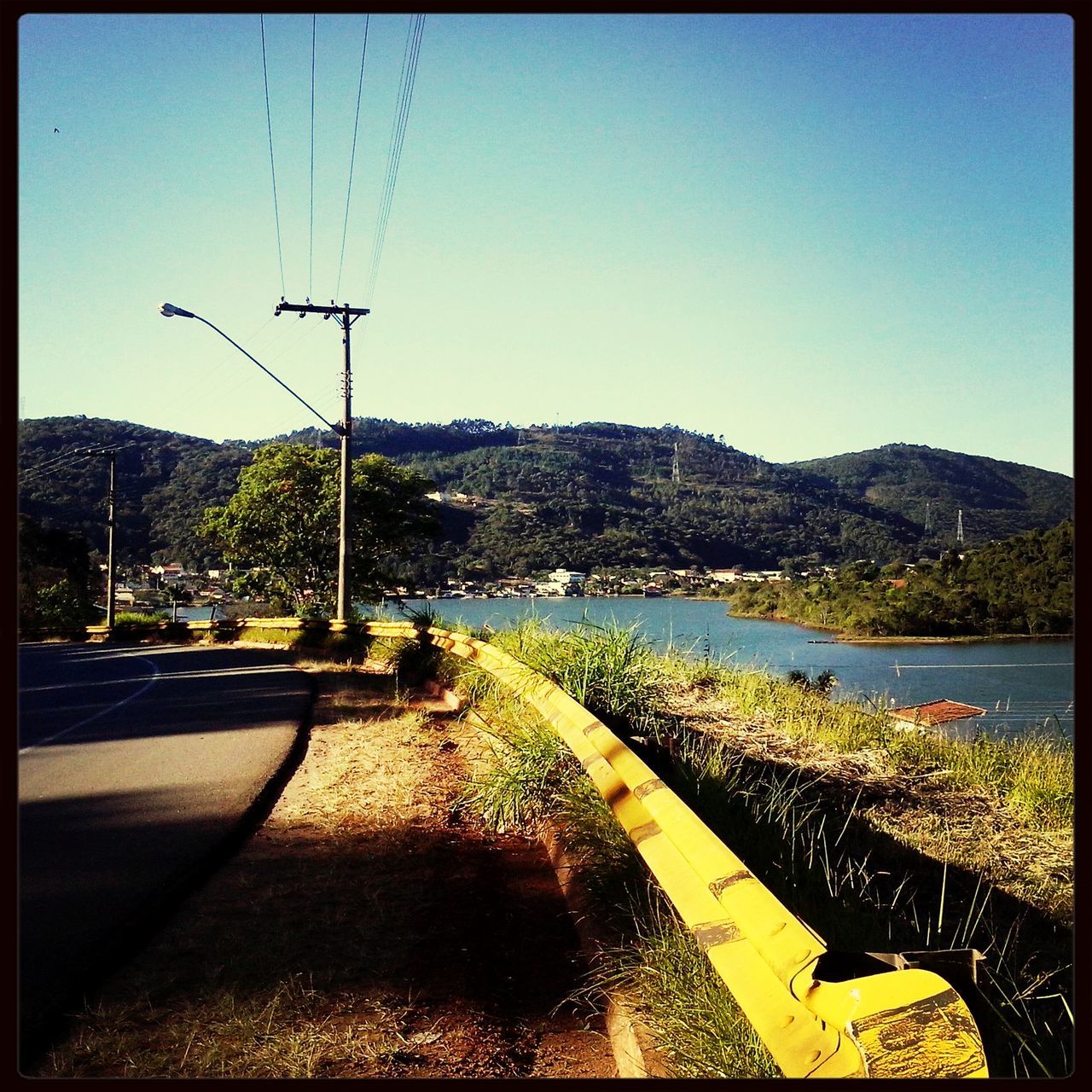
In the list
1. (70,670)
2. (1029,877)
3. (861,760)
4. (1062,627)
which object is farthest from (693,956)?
(70,670)

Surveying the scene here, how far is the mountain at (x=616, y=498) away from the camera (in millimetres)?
11688

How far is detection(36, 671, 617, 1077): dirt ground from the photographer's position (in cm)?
295

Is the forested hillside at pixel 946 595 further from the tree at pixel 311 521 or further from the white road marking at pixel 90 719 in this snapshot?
the tree at pixel 311 521

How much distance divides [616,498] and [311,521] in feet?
43.0

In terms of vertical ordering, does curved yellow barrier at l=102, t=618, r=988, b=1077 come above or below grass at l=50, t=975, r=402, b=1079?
above

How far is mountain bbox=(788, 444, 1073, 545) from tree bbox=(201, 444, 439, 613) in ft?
63.9

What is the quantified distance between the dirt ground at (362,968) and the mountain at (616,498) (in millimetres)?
1811

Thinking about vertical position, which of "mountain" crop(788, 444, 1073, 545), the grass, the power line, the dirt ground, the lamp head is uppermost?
the lamp head

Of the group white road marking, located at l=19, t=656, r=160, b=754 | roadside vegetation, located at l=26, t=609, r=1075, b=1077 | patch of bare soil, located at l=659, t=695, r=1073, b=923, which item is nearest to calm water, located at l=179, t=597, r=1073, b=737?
roadside vegetation, located at l=26, t=609, r=1075, b=1077

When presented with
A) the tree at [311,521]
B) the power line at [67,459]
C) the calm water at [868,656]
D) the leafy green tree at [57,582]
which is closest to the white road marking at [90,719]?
the calm water at [868,656]

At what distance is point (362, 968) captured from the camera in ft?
11.9

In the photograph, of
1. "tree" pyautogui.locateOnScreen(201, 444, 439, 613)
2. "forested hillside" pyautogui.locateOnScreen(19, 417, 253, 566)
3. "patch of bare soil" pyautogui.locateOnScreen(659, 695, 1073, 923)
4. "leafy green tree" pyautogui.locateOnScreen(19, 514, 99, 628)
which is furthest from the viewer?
"leafy green tree" pyautogui.locateOnScreen(19, 514, 99, 628)

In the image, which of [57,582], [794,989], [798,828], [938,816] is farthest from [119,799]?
[57,582]

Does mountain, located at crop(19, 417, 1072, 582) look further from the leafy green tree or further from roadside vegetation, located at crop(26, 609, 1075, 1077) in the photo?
roadside vegetation, located at crop(26, 609, 1075, 1077)
